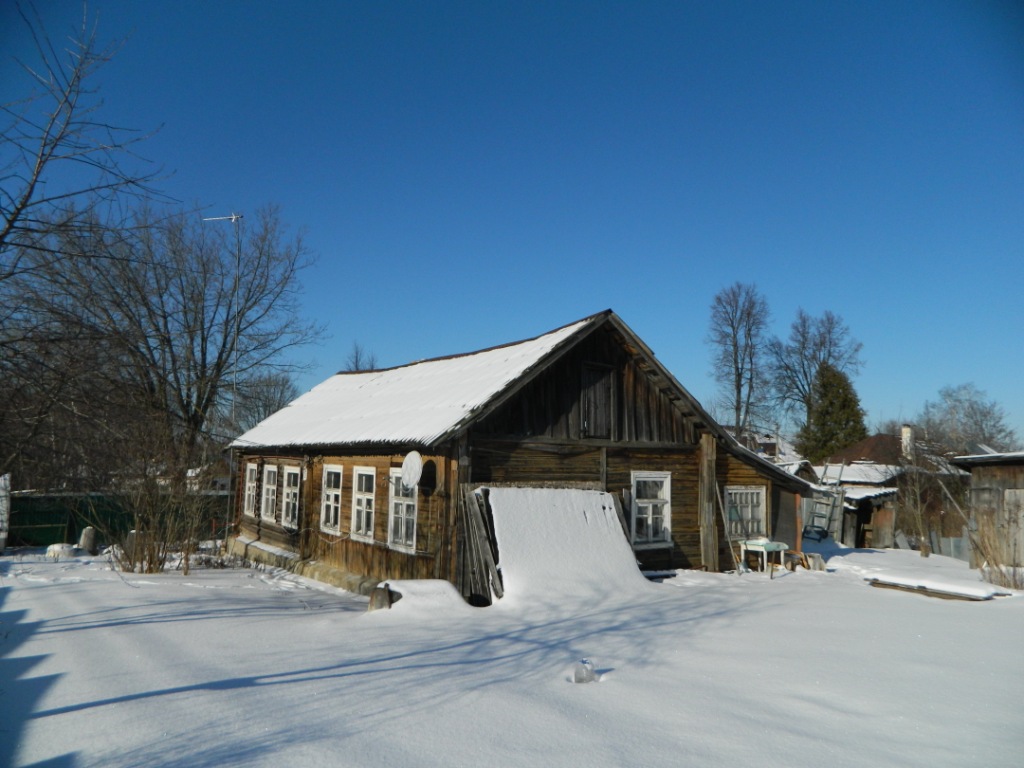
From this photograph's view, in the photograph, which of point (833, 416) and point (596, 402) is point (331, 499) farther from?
point (833, 416)

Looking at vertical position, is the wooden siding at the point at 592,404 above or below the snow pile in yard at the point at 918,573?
above

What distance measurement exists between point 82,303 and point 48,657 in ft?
15.0

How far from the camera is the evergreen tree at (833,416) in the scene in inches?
1729

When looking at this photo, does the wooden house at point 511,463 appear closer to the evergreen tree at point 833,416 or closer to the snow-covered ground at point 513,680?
the snow-covered ground at point 513,680

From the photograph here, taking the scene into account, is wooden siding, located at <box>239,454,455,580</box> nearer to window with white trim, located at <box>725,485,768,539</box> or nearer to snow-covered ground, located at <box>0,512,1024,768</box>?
snow-covered ground, located at <box>0,512,1024,768</box>

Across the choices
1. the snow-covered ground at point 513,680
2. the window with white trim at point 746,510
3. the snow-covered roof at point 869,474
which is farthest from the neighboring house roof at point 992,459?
the snow-covered roof at point 869,474

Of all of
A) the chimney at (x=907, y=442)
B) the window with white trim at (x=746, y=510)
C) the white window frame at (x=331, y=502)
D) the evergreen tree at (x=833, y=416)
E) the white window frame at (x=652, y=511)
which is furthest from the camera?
the evergreen tree at (x=833, y=416)

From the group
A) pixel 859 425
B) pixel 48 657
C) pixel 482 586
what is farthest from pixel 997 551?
pixel 859 425

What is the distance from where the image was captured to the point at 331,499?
50.3ft

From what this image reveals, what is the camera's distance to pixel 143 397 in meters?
5.98

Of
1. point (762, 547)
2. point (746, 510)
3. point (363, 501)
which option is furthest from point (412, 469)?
point (746, 510)

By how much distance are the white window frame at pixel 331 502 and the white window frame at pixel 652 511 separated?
6.09m

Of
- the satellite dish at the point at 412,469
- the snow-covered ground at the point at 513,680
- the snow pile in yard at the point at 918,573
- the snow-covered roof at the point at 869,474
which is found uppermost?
the satellite dish at the point at 412,469

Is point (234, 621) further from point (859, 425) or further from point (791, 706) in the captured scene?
point (859, 425)
